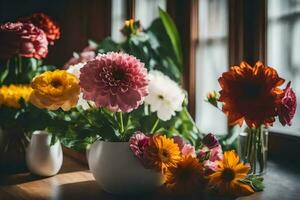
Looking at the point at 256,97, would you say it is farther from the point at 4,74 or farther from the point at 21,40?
the point at 4,74

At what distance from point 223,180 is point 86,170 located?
1.67ft

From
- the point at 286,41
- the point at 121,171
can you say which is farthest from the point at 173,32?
the point at 121,171

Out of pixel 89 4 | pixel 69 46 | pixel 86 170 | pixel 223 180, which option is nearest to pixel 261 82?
pixel 223 180

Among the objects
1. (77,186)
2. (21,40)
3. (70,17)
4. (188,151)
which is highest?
(70,17)

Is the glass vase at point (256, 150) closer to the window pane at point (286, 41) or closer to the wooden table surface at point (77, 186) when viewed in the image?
the wooden table surface at point (77, 186)

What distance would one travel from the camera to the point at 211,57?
75.1 inches

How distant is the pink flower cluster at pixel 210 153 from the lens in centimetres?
102

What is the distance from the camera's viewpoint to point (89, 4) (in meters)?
2.91

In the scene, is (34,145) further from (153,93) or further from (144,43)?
(144,43)

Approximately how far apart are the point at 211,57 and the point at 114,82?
100 centimetres

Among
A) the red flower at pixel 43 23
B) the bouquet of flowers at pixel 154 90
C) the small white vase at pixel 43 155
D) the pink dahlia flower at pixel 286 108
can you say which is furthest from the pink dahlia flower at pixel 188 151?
the red flower at pixel 43 23

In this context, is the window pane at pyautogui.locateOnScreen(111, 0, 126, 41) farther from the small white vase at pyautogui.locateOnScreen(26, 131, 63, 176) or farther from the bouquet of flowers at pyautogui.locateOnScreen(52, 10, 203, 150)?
the small white vase at pyautogui.locateOnScreen(26, 131, 63, 176)

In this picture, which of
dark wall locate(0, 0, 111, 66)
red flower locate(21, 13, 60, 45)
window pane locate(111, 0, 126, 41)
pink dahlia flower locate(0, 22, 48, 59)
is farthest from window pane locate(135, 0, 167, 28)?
pink dahlia flower locate(0, 22, 48, 59)

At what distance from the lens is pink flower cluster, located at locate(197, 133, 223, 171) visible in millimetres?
1024
